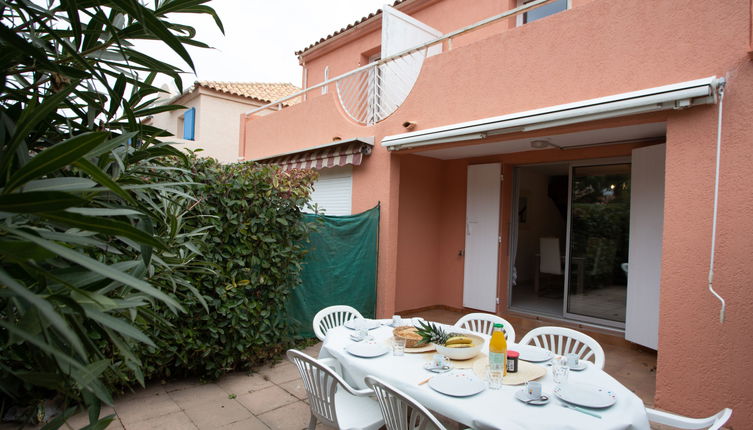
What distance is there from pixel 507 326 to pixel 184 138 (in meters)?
16.0

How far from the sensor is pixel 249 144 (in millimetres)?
10422

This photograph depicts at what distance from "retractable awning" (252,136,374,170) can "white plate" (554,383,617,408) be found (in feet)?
15.8

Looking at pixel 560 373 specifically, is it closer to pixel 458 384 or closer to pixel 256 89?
pixel 458 384

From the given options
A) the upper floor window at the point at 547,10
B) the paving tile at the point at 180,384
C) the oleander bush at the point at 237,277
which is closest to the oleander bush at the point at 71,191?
the oleander bush at the point at 237,277

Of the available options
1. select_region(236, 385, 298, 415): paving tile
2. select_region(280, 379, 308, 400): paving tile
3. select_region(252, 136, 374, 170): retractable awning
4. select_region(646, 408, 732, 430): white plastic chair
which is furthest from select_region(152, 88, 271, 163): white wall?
select_region(646, 408, 732, 430): white plastic chair

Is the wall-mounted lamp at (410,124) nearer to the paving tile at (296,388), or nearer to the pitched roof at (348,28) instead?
the paving tile at (296,388)

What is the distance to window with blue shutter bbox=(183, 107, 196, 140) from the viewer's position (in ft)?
50.4

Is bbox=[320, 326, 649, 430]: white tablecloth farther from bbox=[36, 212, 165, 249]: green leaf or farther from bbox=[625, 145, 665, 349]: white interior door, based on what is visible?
bbox=[625, 145, 665, 349]: white interior door

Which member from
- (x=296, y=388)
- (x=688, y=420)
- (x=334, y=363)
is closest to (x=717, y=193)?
(x=688, y=420)

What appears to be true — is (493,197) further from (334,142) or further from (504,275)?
(334,142)

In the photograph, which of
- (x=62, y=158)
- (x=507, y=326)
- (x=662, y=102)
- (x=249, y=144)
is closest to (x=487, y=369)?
(x=507, y=326)

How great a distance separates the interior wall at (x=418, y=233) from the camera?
7.59 meters

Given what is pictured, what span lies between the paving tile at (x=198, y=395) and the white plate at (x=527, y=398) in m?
3.09

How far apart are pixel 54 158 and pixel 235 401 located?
149 inches
